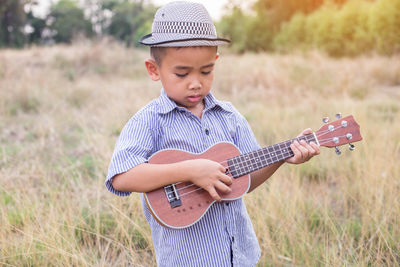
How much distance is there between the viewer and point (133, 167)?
4.69 feet

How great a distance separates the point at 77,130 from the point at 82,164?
5.98 ft

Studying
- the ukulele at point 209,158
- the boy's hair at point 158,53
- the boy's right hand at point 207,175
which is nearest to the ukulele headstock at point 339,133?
the ukulele at point 209,158

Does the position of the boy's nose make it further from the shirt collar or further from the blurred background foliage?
the blurred background foliage

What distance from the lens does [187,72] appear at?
152cm

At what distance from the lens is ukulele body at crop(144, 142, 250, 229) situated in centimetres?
149

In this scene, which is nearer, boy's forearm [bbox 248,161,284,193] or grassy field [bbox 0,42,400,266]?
boy's forearm [bbox 248,161,284,193]

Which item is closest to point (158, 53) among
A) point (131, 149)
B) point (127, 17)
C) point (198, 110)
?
point (198, 110)

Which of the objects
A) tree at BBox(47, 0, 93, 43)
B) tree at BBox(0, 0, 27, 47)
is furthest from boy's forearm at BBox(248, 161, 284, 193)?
tree at BBox(47, 0, 93, 43)

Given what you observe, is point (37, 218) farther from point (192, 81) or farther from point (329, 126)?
point (329, 126)

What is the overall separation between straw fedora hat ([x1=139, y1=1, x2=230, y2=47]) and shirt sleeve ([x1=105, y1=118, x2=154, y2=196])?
0.36 meters

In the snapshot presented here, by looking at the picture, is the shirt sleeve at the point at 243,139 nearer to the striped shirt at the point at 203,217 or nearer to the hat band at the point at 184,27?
the striped shirt at the point at 203,217

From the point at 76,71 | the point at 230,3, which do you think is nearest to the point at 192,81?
the point at 76,71

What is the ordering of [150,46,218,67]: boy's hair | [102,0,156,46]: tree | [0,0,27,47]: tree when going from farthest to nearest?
[102,0,156,46]: tree < [0,0,27,47]: tree < [150,46,218,67]: boy's hair

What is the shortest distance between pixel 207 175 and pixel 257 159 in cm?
29
